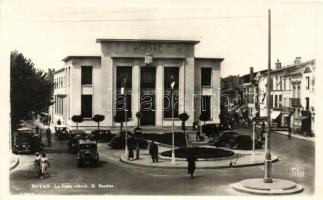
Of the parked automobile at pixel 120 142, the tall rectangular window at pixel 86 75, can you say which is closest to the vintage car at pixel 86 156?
the parked automobile at pixel 120 142

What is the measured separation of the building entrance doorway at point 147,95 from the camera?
3266cm

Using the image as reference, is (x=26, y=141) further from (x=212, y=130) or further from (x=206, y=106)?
(x=212, y=130)

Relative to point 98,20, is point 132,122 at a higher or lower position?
lower

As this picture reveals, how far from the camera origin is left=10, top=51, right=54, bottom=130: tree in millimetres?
22688

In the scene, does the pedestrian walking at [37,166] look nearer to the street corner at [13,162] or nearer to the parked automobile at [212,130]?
the street corner at [13,162]

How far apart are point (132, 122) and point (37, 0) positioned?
584 inches

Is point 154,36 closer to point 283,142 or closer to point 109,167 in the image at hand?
point 109,167

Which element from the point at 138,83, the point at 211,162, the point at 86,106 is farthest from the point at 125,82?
the point at 211,162

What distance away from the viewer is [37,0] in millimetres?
20062

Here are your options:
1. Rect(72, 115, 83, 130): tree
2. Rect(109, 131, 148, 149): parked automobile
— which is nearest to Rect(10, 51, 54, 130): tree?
Rect(72, 115, 83, 130): tree

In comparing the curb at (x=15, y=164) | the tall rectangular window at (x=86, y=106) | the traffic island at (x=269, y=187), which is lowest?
the traffic island at (x=269, y=187)

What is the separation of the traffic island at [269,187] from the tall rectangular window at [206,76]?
1681 centimetres

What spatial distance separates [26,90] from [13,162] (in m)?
4.53

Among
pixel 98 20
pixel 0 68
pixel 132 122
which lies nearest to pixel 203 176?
pixel 98 20
